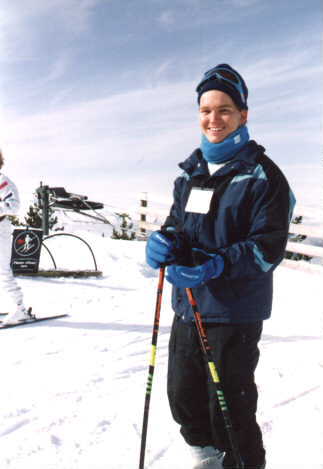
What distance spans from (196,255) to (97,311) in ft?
13.9

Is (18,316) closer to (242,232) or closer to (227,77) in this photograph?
(242,232)

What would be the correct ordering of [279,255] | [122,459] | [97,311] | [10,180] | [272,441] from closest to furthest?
[279,255]
[122,459]
[272,441]
[10,180]
[97,311]

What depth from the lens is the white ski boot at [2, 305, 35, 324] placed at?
5.30 meters

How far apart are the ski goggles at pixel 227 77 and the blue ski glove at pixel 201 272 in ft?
2.65

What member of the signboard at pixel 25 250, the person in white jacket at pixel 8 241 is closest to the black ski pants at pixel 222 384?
the person in white jacket at pixel 8 241

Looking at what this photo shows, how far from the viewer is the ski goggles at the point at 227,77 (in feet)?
7.00

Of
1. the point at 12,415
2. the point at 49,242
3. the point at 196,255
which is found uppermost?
the point at 196,255

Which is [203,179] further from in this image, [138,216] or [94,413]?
[138,216]

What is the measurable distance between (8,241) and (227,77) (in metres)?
3.88

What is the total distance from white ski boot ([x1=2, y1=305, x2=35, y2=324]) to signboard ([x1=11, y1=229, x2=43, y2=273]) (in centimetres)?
222

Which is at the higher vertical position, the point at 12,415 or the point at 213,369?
the point at 213,369

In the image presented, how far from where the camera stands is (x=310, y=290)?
787 centimetres

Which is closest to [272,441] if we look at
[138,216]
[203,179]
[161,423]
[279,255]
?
[161,423]

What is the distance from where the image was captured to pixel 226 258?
201 cm
